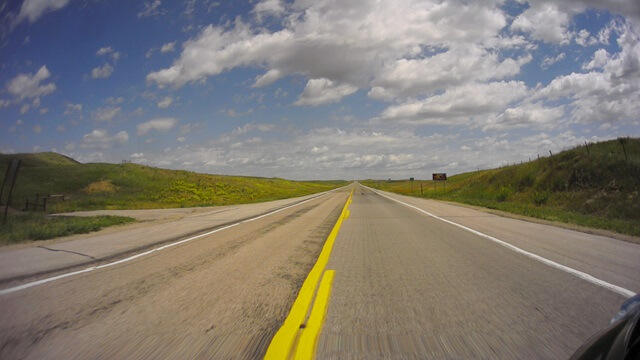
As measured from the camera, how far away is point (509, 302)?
4.24m

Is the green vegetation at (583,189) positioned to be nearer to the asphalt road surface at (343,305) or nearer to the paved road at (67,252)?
the asphalt road surface at (343,305)

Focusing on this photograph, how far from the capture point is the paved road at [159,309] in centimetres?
322

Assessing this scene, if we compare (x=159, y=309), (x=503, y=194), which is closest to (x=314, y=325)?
(x=159, y=309)

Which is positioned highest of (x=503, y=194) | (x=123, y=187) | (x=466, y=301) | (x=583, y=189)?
(x=123, y=187)

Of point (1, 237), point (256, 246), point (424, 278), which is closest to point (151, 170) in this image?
point (1, 237)

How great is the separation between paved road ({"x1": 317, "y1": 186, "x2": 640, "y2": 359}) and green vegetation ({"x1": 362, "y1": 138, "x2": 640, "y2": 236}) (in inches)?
277

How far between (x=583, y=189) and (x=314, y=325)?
79.2 ft

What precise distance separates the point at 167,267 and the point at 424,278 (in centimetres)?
422

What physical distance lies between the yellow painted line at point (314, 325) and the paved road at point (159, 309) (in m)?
0.31

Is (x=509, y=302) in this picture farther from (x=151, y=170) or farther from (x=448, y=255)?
(x=151, y=170)

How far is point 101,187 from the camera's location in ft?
150

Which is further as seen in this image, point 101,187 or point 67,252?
point 101,187

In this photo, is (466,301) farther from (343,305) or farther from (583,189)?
(583,189)

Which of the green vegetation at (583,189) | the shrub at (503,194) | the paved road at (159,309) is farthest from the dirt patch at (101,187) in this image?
the paved road at (159,309)
